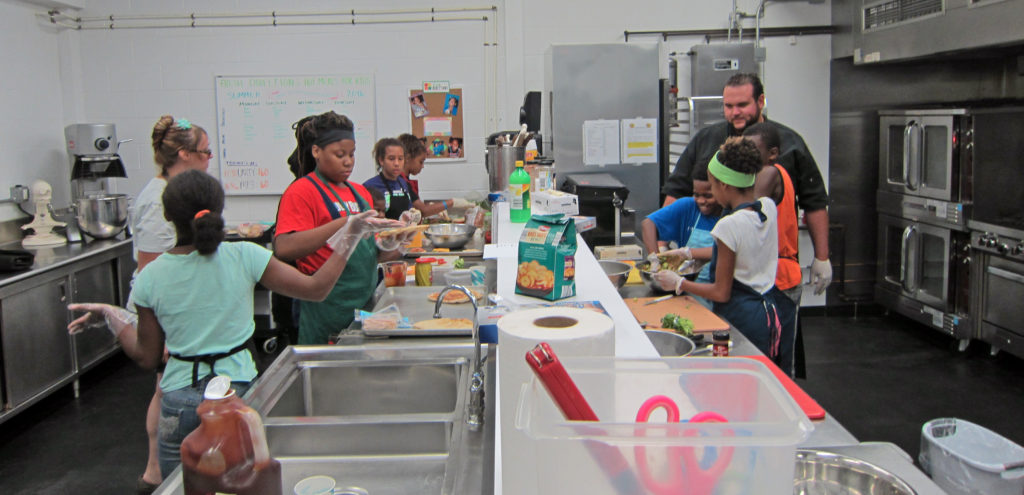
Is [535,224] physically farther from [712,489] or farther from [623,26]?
[623,26]

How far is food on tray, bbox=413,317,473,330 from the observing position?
239 centimetres

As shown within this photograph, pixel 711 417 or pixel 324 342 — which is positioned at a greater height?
pixel 711 417

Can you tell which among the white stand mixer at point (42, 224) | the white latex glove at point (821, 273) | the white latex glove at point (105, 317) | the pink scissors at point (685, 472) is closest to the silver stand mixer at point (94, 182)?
the white stand mixer at point (42, 224)

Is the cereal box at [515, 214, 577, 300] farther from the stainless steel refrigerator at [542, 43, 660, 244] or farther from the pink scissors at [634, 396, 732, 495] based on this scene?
the stainless steel refrigerator at [542, 43, 660, 244]

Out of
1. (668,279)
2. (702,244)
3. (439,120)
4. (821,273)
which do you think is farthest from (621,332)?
(439,120)

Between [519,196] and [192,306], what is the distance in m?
1.46

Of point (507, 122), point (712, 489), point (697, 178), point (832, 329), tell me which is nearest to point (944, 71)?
point (832, 329)

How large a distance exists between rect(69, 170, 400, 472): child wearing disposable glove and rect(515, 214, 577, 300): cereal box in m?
0.78

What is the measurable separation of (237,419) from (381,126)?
5011 mm

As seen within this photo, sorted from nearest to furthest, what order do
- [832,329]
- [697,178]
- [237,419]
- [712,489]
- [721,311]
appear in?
[712,489] → [237,419] → [721,311] → [697,178] → [832,329]

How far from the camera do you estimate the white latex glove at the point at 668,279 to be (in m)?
2.85

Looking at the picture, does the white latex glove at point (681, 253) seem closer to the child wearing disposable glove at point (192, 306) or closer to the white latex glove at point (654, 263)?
the white latex glove at point (654, 263)

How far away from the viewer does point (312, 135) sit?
2.91 metres

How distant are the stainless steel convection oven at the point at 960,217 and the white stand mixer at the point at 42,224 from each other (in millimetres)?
5925
